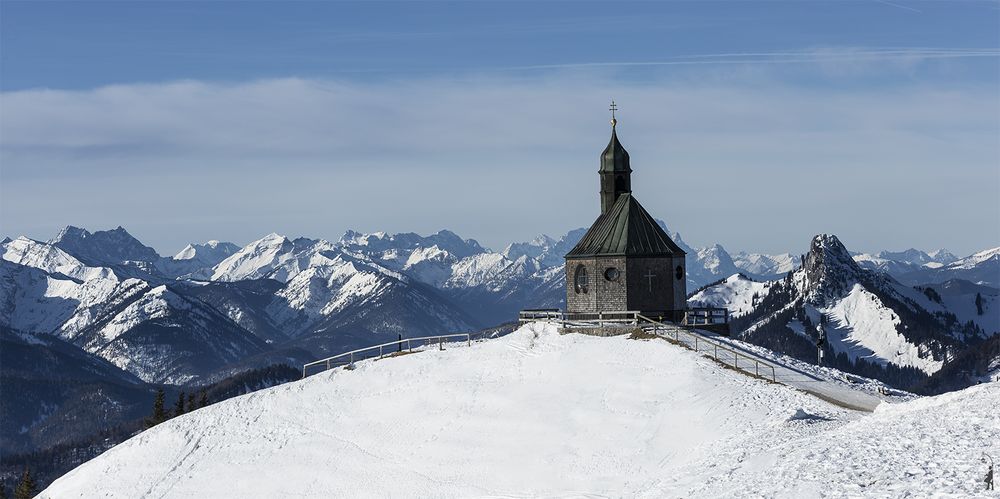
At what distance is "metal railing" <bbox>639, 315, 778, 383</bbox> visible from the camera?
202ft

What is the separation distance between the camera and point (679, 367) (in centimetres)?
6150

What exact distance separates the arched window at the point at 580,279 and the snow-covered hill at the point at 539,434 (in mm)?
4774

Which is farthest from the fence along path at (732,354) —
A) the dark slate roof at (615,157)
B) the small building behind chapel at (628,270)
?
the dark slate roof at (615,157)

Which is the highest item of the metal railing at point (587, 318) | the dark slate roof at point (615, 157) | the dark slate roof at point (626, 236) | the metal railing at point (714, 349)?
the dark slate roof at point (615, 157)

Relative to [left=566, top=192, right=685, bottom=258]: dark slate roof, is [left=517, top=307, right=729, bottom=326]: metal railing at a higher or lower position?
lower

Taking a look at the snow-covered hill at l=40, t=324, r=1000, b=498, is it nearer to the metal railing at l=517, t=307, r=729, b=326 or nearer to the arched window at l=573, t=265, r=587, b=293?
the metal railing at l=517, t=307, r=729, b=326

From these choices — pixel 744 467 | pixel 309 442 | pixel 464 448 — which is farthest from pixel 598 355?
pixel 744 467

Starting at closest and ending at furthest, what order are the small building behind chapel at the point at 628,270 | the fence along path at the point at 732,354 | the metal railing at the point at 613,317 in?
the fence along path at the point at 732,354 < the metal railing at the point at 613,317 < the small building behind chapel at the point at 628,270

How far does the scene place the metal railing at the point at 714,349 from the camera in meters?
61.5

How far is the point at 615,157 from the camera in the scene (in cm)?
8344

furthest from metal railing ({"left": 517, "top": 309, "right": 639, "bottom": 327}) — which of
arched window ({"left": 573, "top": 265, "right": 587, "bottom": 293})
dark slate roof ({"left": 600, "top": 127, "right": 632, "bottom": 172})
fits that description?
dark slate roof ({"left": 600, "top": 127, "right": 632, "bottom": 172})

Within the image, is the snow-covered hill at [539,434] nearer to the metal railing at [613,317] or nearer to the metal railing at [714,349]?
the metal railing at [714,349]

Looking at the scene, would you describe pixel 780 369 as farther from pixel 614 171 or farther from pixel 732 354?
pixel 614 171

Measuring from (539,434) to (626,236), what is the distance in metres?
22.6
